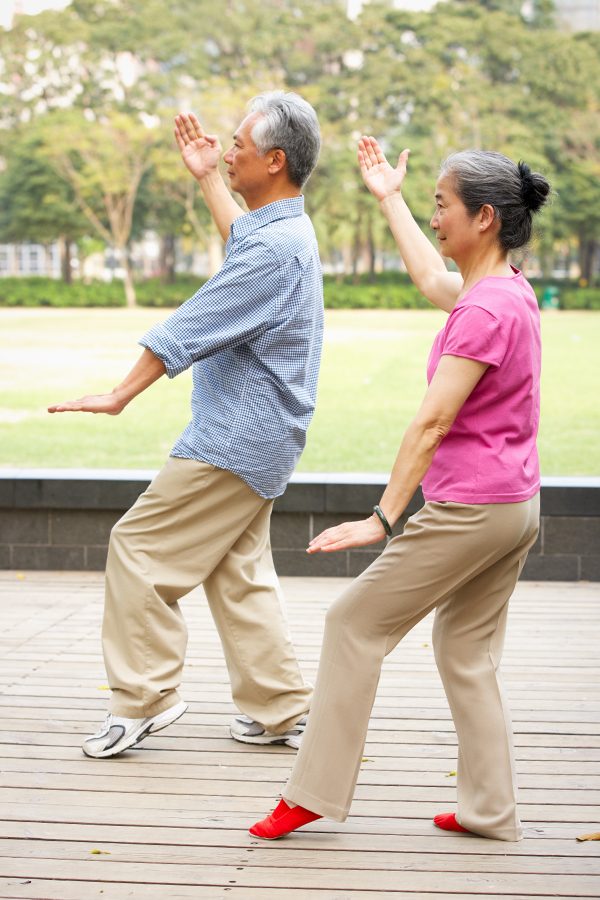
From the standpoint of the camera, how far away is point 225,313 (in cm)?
308

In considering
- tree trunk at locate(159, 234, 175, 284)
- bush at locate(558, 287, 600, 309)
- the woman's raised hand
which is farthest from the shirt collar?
tree trunk at locate(159, 234, 175, 284)

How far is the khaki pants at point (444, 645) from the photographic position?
8.42 feet

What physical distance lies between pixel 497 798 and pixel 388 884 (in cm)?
34

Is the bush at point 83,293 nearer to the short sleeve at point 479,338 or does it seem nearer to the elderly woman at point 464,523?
the elderly woman at point 464,523

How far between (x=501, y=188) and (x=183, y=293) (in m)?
36.5

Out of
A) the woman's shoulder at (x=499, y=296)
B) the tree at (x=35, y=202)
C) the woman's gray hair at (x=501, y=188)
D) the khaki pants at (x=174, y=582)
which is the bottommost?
the tree at (x=35, y=202)

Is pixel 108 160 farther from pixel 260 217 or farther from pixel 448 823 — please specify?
pixel 448 823

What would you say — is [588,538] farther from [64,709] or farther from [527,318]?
[527,318]

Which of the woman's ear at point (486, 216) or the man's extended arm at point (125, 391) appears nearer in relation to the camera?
the woman's ear at point (486, 216)

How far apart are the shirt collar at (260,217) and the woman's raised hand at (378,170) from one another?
0.71 ft

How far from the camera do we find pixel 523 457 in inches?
101

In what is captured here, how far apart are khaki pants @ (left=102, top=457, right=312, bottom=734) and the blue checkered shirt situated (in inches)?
3.6

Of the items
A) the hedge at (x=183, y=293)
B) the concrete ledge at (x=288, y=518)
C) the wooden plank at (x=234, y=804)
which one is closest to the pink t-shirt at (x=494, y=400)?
the wooden plank at (x=234, y=804)

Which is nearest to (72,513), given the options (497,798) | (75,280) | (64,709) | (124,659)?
(64,709)
